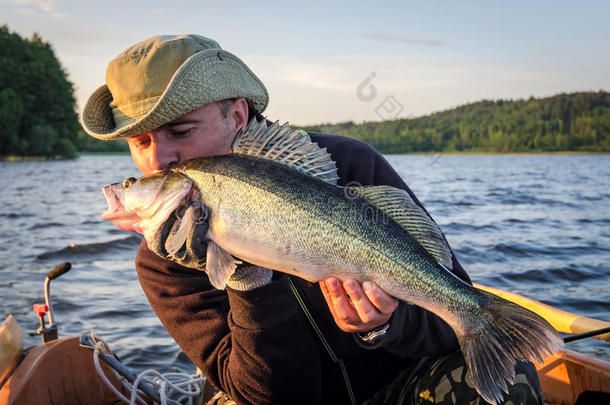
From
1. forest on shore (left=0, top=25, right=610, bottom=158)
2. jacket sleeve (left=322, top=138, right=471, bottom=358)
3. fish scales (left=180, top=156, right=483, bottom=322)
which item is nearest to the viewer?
fish scales (left=180, top=156, right=483, bottom=322)

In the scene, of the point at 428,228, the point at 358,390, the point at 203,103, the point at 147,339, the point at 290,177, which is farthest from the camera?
the point at 147,339

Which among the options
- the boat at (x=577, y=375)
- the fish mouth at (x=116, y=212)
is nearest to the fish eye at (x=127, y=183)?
the fish mouth at (x=116, y=212)

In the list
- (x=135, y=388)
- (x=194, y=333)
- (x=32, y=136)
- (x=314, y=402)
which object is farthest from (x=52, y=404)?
(x=32, y=136)

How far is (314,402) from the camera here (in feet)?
8.81

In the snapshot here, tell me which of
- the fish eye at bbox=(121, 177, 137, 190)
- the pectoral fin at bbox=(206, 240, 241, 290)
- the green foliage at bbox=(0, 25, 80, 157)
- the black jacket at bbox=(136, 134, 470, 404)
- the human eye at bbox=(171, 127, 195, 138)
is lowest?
the black jacket at bbox=(136, 134, 470, 404)

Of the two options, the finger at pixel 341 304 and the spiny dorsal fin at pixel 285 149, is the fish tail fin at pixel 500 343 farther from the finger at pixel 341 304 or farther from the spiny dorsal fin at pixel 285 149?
the spiny dorsal fin at pixel 285 149

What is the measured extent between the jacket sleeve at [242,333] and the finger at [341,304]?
0.25 metres

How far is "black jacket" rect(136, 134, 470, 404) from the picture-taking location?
2.47 metres

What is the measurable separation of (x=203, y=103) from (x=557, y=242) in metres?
12.0

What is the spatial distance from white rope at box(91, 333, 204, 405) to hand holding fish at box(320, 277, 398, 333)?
183 centimetres

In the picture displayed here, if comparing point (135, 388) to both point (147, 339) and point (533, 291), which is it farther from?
point (533, 291)

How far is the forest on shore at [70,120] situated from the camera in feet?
190

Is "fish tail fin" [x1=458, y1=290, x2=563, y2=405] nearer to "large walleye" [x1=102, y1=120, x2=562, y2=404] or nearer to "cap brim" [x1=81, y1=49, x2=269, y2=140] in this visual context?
"large walleye" [x1=102, y1=120, x2=562, y2=404]

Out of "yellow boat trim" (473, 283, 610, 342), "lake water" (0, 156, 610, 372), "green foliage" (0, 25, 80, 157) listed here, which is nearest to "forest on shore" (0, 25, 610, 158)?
"green foliage" (0, 25, 80, 157)
